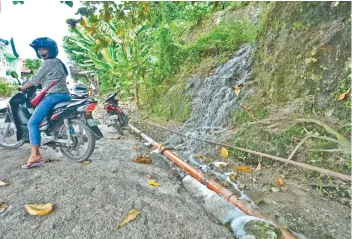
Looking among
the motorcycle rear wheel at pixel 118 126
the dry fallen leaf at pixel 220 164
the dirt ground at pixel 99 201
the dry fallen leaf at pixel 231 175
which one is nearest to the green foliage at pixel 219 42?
the motorcycle rear wheel at pixel 118 126

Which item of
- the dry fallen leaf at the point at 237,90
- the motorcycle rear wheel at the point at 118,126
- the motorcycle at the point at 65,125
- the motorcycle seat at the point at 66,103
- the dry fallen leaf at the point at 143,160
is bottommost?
the motorcycle rear wheel at the point at 118,126

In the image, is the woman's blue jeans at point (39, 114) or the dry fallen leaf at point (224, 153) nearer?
the woman's blue jeans at point (39, 114)

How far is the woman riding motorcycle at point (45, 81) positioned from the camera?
338 centimetres

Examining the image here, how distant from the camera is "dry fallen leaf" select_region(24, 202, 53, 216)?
2.09 metres

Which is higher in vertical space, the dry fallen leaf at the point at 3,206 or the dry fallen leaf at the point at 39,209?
the dry fallen leaf at the point at 39,209

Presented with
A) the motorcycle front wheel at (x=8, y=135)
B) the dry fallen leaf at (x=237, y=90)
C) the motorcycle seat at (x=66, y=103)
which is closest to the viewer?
the motorcycle seat at (x=66, y=103)

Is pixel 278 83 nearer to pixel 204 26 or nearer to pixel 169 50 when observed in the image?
pixel 169 50

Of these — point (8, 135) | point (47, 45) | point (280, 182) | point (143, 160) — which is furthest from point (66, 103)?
point (280, 182)

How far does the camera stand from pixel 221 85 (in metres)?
5.73

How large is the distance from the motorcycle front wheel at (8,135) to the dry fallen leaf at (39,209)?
223 centimetres

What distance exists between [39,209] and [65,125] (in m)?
1.61

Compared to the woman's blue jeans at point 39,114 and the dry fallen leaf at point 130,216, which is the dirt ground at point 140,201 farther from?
the woman's blue jeans at point 39,114

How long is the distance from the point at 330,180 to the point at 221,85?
11.1 ft

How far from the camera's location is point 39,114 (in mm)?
3416
